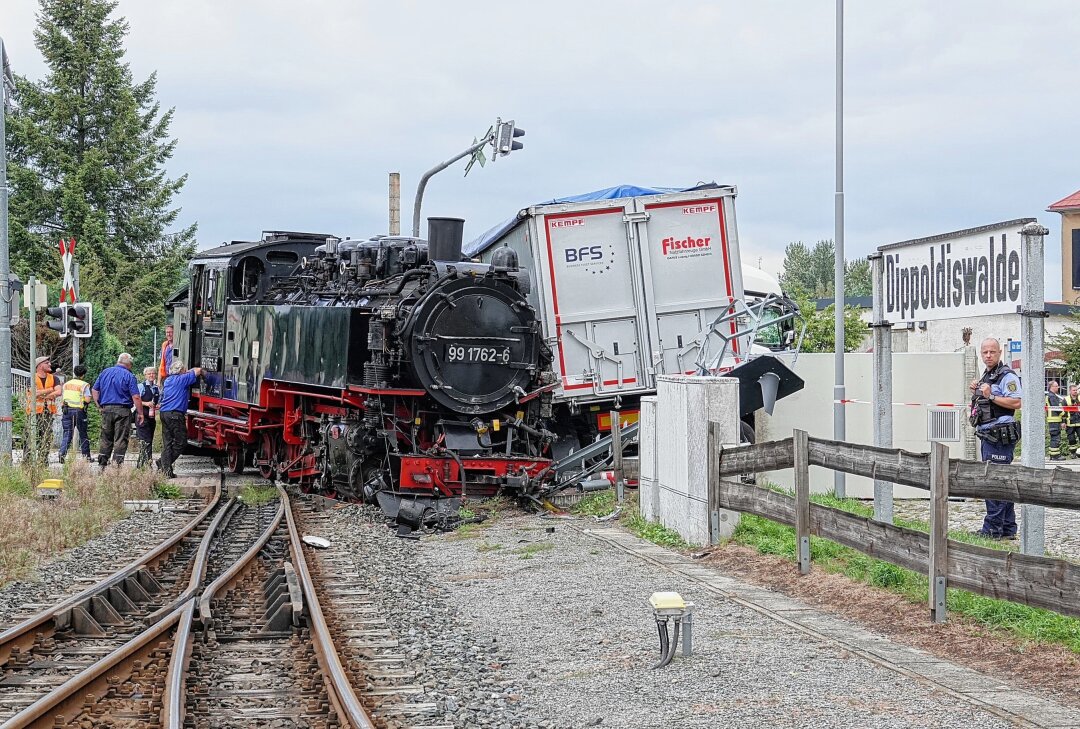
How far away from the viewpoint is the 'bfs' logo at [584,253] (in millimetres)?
14758

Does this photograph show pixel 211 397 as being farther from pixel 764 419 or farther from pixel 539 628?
pixel 539 628

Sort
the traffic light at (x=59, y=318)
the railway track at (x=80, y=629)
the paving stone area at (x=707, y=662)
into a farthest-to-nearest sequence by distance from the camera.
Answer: the traffic light at (x=59, y=318)
the railway track at (x=80, y=629)
the paving stone area at (x=707, y=662)

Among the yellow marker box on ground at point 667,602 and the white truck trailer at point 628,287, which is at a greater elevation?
the white truck trailer at point 628,287

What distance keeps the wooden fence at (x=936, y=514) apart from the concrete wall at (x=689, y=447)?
2.53 ft

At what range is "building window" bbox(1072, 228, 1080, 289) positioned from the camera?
44375 mm

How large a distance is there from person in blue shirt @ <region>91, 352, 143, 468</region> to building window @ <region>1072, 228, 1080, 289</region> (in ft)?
116

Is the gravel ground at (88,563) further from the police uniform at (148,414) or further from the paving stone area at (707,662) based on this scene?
the police uniform at (148,414)

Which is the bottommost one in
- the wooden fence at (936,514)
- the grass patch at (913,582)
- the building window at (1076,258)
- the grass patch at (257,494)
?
the grass patch at (257,494)

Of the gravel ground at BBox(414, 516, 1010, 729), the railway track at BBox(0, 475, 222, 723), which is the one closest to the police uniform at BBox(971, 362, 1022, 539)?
the gravel ground at BBox(414, 516, 1010, 729)

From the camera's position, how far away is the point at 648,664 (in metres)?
6.75

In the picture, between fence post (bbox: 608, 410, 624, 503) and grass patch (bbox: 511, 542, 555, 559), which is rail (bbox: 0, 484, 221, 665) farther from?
fence post (bbox: 608, 410, 624, 503)

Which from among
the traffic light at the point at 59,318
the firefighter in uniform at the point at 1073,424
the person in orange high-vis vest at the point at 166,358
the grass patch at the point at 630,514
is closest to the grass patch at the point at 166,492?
the traffic light at the point at 59,318

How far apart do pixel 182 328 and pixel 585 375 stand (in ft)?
30.2

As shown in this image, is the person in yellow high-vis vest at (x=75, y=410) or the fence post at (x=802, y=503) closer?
the fence post at (x=802, y=503)
